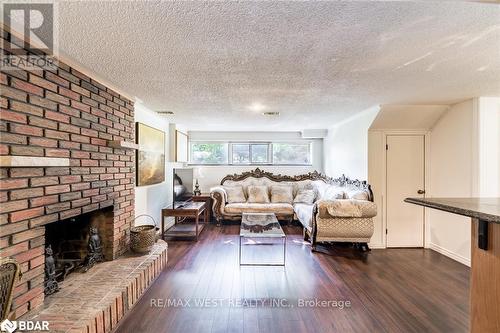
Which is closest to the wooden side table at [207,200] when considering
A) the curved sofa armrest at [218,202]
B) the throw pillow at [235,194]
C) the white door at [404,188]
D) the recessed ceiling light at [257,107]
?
the curved sofa armrest at [218,202]

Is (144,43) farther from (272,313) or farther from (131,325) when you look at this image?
(272,313)

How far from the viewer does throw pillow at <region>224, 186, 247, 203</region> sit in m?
5.29

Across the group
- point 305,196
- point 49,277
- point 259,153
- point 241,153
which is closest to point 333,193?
point 305,196

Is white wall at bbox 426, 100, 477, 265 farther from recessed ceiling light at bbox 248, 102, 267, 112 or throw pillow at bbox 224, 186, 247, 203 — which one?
throw pillow at bbox 224, 186, 247, 203

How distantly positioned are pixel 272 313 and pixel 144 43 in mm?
2403

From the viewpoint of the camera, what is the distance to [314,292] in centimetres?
234

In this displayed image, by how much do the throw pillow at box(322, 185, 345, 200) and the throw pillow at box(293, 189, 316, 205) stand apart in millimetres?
486

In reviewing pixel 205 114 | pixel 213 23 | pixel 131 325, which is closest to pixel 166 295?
pixel 131 325

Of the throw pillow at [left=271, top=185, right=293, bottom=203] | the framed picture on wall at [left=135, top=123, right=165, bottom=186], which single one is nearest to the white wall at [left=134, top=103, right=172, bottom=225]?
the framed picture on wall at [left=135, top=123, right=165, bottom=186]

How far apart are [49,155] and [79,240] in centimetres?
115

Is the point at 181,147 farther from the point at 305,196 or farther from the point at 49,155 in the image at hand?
the point at 49,155

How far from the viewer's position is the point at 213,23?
1.38 metres

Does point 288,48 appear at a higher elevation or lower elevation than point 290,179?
higher

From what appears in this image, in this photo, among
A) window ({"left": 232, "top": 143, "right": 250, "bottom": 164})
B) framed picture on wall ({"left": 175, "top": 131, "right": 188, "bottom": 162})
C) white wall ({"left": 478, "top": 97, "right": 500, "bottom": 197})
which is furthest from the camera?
window ({"left": 232, "top": 143, "right": 250, "bottom": 164})
